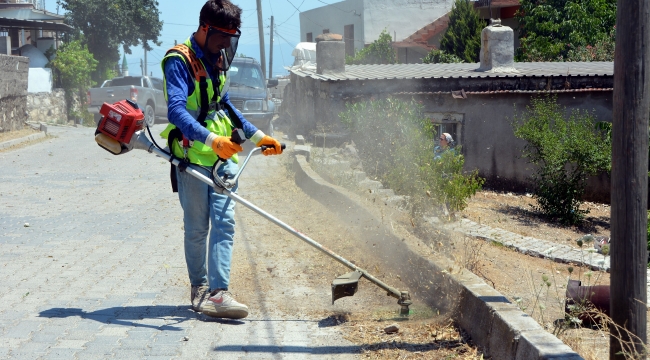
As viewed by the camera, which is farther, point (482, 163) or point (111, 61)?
point (111, 61)

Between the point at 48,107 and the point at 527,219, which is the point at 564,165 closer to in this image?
the point at 527,219

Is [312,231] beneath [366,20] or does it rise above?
beneath

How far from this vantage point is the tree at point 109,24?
35188 mm

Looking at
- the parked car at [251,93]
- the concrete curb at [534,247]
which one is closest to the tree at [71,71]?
the parked car at [251,93]

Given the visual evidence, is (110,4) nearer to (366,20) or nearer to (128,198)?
(366,20)

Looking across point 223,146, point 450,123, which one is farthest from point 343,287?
point 450,123

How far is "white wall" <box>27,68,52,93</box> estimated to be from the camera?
25928mm

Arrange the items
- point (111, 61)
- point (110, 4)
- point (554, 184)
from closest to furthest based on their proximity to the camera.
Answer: point (554, 184)
point (110, 4)
point (111, 61)

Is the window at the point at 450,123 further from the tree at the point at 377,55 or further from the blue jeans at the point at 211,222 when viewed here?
the tree at the point at 377,55

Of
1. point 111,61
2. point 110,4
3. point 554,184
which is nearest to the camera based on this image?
point 554,184

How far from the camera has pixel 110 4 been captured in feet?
115

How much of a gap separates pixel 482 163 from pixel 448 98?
5.36 feet

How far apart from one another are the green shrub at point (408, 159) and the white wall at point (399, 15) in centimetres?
2660

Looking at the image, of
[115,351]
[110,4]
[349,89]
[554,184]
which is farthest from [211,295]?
[110,4]
